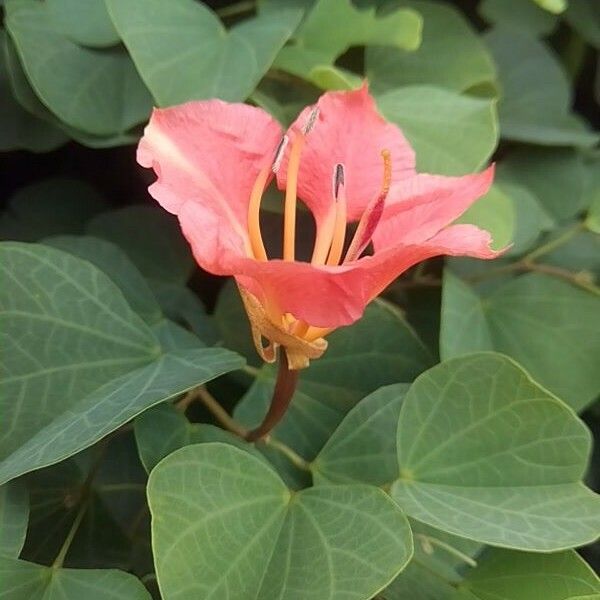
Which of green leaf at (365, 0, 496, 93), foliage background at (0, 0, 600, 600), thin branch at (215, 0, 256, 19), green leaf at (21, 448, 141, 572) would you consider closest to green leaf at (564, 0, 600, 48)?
foliage background at (0, 0, 600, 600)

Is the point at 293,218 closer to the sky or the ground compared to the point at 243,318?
closer to the sky

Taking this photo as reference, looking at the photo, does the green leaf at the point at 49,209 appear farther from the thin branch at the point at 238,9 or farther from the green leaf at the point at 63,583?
the green leaf at the point at 63,583

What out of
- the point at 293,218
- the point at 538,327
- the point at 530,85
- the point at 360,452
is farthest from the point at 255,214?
the point at 530,85

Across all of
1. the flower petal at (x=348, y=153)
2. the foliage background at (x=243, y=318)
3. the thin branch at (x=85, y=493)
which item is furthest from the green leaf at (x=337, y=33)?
the thin branch at (x=85, y=493)

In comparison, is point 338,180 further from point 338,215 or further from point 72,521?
point 72,521

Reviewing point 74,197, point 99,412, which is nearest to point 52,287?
point 99,412

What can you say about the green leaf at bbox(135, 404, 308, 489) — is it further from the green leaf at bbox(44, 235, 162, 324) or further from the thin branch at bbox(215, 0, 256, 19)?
the thin branch at bbox(215, 0, 256, 19)
